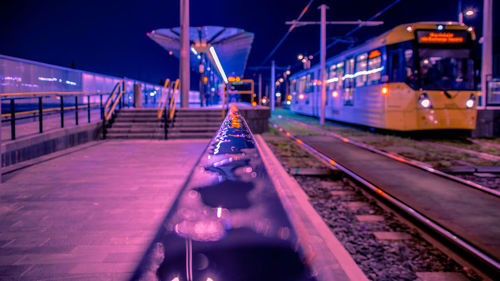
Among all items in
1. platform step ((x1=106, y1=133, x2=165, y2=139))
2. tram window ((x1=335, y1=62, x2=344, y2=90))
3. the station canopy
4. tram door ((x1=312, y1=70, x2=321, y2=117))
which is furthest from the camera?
tram door ((x1=312, y1=70, x2=321, y2=117))

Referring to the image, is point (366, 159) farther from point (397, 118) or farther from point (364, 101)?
point (364, 101)

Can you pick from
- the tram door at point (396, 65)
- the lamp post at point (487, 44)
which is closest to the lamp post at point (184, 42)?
the tram door at point (396, 65)

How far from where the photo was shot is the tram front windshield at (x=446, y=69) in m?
13.5

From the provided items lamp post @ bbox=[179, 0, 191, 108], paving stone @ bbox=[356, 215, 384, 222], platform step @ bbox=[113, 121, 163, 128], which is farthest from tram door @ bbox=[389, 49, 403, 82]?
paving stone @ bbox=[356, 215, 384, 222]

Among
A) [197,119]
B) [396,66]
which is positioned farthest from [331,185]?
[197,119]

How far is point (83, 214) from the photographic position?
15.2ft

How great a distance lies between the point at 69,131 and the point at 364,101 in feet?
37.2

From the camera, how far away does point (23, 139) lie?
8.42m

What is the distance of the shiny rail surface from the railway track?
2.51 metres

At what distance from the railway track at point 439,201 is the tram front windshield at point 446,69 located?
5.00 m

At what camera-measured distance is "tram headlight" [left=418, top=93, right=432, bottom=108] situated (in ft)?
44.0

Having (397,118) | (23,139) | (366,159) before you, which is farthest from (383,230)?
(397,118)

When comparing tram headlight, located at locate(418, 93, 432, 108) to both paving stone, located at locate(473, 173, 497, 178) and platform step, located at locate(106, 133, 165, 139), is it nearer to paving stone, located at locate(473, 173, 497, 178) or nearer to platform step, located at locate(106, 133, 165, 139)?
paving stone, located at locate(473, 173, 497, 178)

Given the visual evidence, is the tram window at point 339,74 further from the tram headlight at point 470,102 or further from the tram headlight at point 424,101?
the tram headlight at point 470,102
